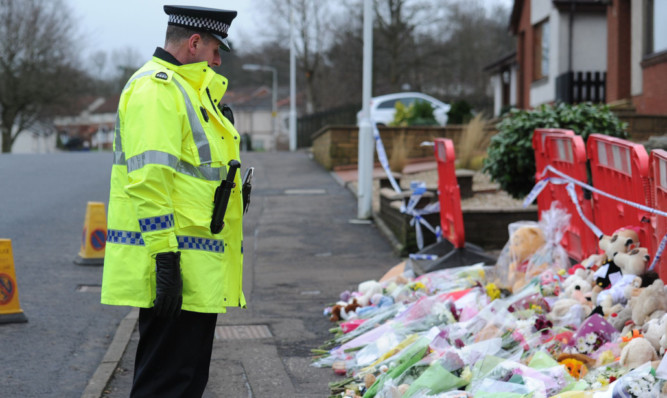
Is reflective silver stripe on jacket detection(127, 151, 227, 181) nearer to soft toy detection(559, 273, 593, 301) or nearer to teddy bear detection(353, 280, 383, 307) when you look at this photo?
soft toy detection(559, 273, 593, 301)

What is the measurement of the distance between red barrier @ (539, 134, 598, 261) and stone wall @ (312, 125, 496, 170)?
38.7 feet

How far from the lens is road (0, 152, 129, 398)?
5.77 meters

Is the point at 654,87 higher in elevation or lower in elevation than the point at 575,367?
higher

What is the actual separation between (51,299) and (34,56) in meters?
50.0

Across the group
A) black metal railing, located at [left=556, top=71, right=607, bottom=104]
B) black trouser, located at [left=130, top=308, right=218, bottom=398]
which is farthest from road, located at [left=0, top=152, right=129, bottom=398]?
black metal railing, located at [left=556, top=71, right=607, bottom=104]

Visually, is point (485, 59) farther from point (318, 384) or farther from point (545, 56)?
point (318, 384)

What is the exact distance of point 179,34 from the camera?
3848mm

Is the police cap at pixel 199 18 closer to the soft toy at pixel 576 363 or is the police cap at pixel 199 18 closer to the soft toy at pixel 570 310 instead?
the soft toy at pixel 576 363

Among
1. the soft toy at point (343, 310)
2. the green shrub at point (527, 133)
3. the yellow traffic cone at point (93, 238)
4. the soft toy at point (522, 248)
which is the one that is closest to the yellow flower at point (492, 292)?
the soft toy at point (522, 248)

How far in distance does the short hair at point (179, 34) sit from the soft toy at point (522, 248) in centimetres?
389

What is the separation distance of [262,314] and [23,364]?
2414 mm

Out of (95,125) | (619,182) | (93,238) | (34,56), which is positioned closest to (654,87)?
(93,238)

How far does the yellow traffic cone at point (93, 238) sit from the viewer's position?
10.2 meters

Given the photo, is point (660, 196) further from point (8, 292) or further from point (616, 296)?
point (8, 292)
